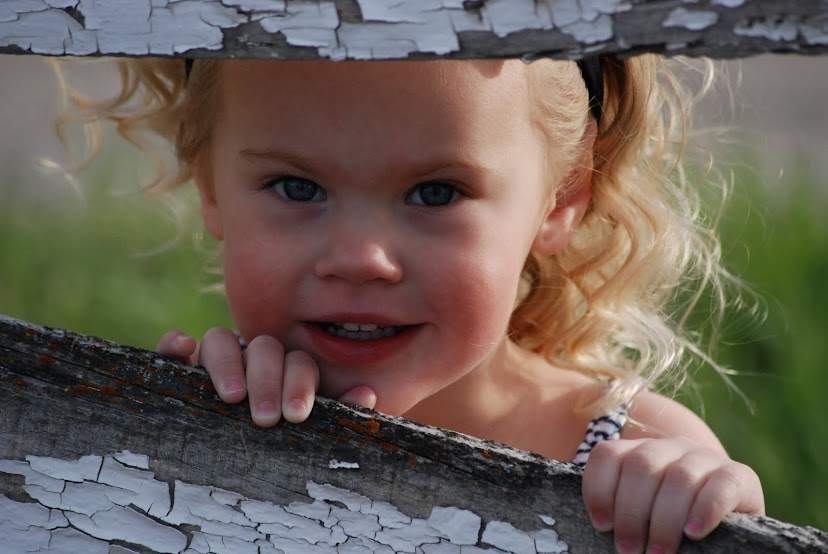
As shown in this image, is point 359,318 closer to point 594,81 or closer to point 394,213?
point 394,213

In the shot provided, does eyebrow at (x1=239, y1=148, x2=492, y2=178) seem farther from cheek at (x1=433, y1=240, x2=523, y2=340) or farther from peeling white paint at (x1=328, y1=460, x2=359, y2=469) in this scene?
peeling white paint at (x1=328, y1=460, x2=359, y2=469)

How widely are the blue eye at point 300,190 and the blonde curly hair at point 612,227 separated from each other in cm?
38

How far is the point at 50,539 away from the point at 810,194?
3.14 metres

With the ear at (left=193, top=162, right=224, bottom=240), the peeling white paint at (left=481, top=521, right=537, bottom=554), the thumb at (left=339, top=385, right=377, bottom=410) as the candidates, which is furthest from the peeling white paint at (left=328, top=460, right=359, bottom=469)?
the ear at (left=193, top=162, right=224, bottom=240)

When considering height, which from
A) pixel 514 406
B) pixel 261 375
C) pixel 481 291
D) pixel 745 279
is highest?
pixel 745 279

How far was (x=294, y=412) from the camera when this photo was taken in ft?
3.85

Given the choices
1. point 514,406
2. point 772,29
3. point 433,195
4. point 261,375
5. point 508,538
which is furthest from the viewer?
point 514,406

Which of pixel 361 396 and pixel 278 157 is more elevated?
pixel 278 157

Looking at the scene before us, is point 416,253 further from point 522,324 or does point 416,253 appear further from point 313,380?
point 522,324

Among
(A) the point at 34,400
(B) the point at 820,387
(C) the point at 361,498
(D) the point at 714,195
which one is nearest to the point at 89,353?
(A) the point at 34,400

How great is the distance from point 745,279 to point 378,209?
2067 mm

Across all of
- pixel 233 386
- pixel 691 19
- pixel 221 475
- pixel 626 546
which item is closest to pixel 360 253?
pixel 233 386

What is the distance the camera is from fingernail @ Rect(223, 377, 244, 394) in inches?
47.2

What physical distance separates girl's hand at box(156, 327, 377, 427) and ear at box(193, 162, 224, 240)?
538mm
